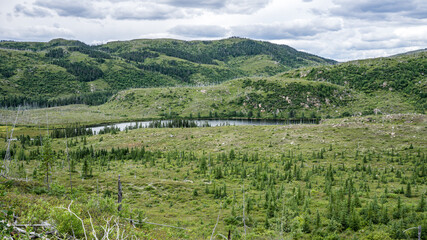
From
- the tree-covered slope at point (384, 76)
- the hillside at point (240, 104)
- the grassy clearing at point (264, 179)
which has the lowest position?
the grassy clearing at point (264, 179)

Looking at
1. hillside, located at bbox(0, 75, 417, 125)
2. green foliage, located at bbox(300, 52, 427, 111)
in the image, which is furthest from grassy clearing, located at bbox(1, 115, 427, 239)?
green foliage, located at bbox(300, 52, 427, 111)

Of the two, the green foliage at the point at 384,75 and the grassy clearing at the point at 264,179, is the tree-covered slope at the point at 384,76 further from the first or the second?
the grassy clearing at the point at 264,179

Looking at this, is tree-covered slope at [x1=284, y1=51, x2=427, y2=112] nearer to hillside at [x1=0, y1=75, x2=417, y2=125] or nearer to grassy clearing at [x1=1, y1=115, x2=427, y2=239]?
hillside at [x1=0, y1=75, x2=417, y2=125]

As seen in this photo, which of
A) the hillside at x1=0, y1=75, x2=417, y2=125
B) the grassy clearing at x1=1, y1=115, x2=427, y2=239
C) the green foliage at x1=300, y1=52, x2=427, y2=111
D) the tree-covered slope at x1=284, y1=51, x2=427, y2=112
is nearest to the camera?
the grassy clearing at x1=1, y1=115, x2=427, y2=239

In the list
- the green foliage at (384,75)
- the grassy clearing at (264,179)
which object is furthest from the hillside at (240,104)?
the grassy clearing at (264,179)

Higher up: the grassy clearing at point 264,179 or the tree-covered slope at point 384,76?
the tree-covered slope at point 384,76

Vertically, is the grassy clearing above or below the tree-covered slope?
below

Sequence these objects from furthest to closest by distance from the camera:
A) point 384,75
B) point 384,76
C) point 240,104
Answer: point 240,104, point 384,75, point 384,76

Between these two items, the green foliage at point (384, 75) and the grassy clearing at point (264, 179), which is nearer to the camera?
the grassy clearing at point (264, 179)

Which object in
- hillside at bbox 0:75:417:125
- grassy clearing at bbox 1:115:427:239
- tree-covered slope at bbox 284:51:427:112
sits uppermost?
tree-covered slope at bbox 284:51:427:112

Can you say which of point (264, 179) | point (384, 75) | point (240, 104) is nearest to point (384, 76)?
point (384, 75)

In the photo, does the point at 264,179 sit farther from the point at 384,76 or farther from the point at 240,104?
the point at 384,76

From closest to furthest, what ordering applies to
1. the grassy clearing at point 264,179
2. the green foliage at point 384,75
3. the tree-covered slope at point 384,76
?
1. the grassy clearing at point 264,179
2. the tree-covered slope at point 384,76
3. the green foliage at point 384,75

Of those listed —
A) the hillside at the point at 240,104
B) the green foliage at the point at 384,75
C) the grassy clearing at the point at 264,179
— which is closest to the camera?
the grassy clearing at the point at 264,179
